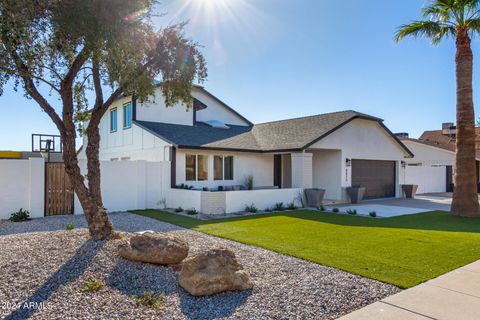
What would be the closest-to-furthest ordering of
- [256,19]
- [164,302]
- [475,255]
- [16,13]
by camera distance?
[164,302] → [16,13] → [475,255] → [256,19]

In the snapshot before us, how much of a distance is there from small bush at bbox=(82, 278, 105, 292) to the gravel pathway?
0.24ft

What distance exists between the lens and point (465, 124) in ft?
44.4

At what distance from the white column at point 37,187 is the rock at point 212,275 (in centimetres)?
990

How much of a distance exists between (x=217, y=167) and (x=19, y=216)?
30.2 feet

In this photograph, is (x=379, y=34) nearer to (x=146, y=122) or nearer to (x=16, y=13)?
(x=146, y=122)

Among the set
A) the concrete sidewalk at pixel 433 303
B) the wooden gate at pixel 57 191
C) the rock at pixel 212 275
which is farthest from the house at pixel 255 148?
the concrete sidewalk at pixel 433 303

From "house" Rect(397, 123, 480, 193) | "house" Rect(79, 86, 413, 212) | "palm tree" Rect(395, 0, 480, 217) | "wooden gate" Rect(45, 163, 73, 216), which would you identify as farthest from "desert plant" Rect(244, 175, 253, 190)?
"house" Rect(397, 123, 480, 193)

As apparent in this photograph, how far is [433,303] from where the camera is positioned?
15.3 feet

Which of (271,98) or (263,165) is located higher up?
(271,98)

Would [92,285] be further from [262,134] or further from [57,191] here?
[262,134]

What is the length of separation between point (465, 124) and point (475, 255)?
325 inches

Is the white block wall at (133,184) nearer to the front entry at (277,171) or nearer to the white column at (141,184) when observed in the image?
the white column at (141,184)

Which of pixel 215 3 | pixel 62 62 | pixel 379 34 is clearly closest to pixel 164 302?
pixel 62 62

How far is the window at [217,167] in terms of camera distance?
1766 centimetres
